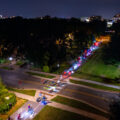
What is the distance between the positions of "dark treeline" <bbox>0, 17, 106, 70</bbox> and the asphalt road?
5.24 meters

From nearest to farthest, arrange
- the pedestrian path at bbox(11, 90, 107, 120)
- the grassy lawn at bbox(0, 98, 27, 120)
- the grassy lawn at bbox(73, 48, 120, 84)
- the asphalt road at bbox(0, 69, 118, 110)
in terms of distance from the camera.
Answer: the pedestrian path at bbox(11, 90, 107, 120) < the grassy lawn at bbox(0, 98, 27, 120) < the asphalt road at bbox(0, 69, 118, 110) < the grassy lawn at bbox(73, 48, 120, 84)

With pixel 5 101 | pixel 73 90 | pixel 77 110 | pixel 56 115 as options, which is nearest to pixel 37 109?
pixel 56 115

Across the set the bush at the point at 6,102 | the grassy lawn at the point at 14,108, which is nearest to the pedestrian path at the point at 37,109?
the grassy lawn at the point at 14,108

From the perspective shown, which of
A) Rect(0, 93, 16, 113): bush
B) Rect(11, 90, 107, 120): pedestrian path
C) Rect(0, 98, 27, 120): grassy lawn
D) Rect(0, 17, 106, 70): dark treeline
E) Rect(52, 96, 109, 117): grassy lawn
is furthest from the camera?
Rect(0, 17, 106, 70): dark treeline

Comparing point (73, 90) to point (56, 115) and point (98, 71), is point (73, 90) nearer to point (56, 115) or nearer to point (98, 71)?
point (56, 115)

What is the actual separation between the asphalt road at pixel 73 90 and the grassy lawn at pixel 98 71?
16.1 ft

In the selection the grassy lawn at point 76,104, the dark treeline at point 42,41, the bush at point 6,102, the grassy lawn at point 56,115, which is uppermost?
the dark treeline at point 42,41

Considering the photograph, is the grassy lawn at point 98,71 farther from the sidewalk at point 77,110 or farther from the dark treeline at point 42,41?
the sidewalk at point 77,110

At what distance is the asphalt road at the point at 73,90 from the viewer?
18.7 m

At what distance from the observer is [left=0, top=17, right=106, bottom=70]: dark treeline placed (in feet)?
102

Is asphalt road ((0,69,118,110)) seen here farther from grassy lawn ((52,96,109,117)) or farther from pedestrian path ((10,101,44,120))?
pedestrian path ((10,101,44,120))

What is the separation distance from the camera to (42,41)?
3397 cm

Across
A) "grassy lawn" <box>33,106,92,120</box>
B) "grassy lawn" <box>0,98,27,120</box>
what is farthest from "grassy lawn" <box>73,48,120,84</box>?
"grassy lawn" <box>0,98,27,120</box>

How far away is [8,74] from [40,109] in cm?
1551
